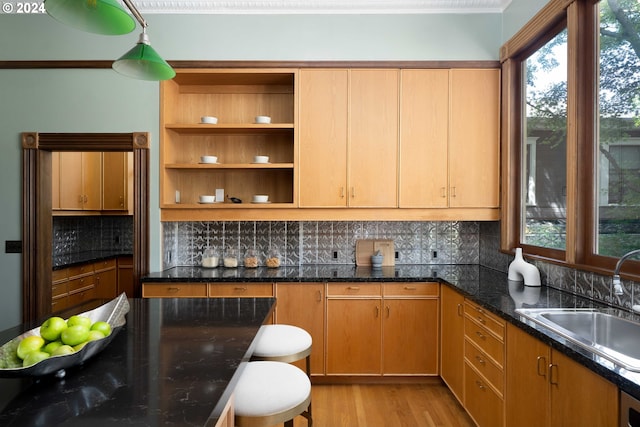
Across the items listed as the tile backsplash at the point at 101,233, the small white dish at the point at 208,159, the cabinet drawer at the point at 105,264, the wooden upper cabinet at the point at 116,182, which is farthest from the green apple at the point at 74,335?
the tile backsplash at the point at 101,233

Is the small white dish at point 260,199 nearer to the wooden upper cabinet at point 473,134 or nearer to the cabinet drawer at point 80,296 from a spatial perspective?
the wooden upper cabinet at point 473,134

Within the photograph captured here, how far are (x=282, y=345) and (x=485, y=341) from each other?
1145 mm

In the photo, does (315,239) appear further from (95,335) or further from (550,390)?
(95,335)

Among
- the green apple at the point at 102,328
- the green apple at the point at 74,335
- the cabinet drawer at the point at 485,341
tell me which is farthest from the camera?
the cabinet drawer at the point at 485,341

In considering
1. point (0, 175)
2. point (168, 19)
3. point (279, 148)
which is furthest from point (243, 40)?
point (0, 175)

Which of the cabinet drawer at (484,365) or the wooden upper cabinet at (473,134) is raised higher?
the wooden upper cabinet at (473,134)

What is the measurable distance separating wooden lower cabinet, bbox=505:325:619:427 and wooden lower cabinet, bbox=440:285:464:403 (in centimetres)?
66

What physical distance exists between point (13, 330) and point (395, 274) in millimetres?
2413

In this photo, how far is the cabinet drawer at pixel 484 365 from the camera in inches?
80.0

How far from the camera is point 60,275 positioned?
384 cm

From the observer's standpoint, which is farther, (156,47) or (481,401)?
(156,47)

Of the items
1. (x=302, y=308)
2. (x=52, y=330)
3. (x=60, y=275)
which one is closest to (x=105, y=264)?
(x=60, y=275)

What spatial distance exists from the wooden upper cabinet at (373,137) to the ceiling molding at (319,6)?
52 cm

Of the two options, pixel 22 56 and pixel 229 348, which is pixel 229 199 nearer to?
pixel 22 56
